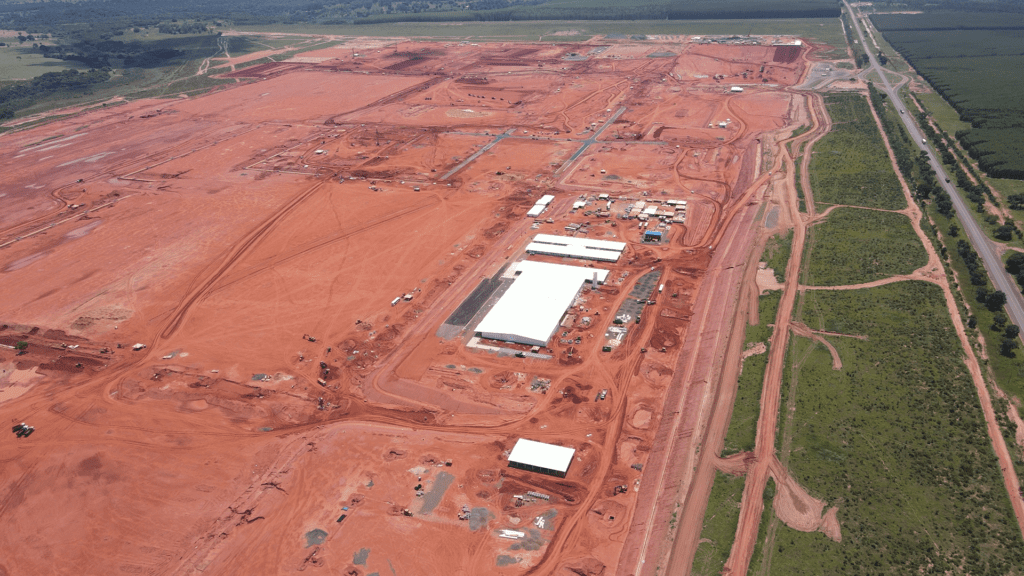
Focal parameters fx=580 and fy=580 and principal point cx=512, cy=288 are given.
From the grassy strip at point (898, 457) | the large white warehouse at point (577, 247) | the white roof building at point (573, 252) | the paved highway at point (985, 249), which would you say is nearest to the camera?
the grassy strip at point (898, 457)

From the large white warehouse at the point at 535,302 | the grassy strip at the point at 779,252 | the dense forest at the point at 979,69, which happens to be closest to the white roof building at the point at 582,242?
the large white warehouse at the point at 535,302

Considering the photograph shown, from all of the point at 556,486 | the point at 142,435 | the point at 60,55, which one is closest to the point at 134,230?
the point at 142,435

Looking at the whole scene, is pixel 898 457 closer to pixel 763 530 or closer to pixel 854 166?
pixel 763 530

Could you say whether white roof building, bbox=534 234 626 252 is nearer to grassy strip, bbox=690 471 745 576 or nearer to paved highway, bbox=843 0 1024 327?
grassy strip, bbox=690 471 745 576

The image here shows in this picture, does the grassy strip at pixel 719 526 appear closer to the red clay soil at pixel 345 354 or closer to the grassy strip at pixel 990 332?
the red clay soil at pixel 345 354

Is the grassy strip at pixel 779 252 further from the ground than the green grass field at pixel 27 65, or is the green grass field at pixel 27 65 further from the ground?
the green grass field at pixel 27 65

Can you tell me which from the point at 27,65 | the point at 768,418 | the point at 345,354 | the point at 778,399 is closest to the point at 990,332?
the point at 778,399
